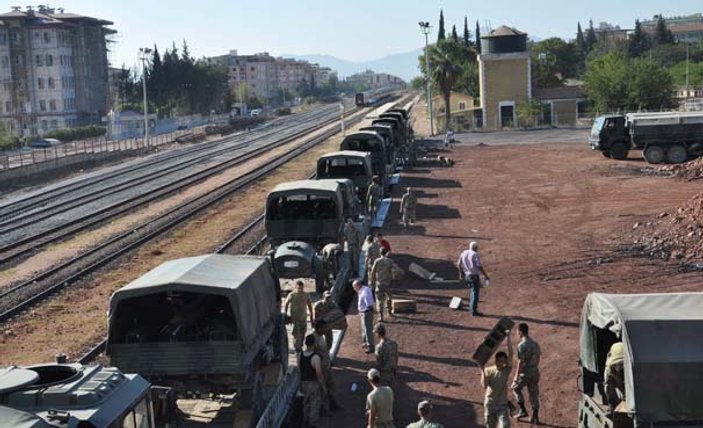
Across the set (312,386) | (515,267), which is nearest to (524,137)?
(515,267)

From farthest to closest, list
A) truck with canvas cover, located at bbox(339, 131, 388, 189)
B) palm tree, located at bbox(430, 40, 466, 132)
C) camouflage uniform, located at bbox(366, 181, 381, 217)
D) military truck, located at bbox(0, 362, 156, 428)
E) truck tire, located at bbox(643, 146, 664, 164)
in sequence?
palm tree, located at bbox(430, 40, 466, 132), truck tire, located at bbox(643, 146, 664, 164), truck with canvas cover, located at bbox(339, 131, 388, 189), camouflage uniform, located at bbox(366, 181, 381, 217), military truck, located at bbox(0, 362, 156, 428)

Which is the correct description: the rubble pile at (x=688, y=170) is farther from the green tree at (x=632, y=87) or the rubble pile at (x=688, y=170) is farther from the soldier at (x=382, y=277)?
the green tree at (x=632, y=87)

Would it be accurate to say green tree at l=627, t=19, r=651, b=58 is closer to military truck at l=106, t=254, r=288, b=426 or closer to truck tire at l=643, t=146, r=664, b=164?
truck tire at l=643, t=146, r=664, b=164

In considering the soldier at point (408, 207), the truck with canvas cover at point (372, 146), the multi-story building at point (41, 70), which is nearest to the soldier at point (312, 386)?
the soldier at point (408, 207)

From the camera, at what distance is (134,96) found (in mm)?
123250

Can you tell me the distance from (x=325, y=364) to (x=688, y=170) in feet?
96.0

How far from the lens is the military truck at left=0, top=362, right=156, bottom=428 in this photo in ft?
24.3

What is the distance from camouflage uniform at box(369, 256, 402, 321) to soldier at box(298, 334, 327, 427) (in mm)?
5130

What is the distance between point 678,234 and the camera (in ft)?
76.5

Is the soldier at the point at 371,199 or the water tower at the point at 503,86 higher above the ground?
the water tower at the point at 503,86

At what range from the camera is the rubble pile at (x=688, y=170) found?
1441 inches

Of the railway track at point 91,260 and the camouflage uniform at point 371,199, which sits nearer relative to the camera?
the railway track at point 91,260

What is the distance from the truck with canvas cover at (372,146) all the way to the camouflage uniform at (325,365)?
72.2ft

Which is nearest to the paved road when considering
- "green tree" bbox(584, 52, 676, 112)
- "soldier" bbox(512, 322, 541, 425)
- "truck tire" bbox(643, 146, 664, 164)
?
"green tree" bbox(584, 52, 676, 112)
